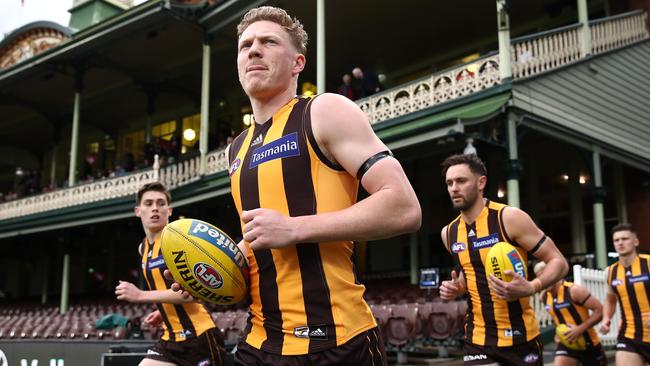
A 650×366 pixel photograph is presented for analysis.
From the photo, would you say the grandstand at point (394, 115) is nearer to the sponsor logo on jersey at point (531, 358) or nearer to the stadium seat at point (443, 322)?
the stadium seat at point (443, 322)

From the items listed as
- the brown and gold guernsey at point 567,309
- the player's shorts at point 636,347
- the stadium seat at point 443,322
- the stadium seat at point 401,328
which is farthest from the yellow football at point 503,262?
the stadium seat at point 443,322

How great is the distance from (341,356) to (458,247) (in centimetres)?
330

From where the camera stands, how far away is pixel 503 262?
15.8 ft

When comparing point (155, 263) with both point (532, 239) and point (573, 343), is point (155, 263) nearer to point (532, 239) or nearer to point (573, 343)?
point (532, 239)

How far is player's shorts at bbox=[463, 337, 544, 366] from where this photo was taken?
200 inches

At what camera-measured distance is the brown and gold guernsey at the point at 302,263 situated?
2.56 meters

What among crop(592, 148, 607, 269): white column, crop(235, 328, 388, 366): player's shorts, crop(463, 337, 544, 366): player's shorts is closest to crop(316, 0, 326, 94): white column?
crop(592, 148, 607, 269): white column

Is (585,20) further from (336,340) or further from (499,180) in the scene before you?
(336,340)

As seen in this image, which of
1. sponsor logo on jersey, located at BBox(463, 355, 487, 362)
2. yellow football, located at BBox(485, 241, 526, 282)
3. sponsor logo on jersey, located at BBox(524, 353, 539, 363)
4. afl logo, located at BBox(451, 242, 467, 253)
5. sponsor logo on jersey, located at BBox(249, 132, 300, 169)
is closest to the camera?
sponsor logo on jersey, located at BBox(249, 132, 300, 169)

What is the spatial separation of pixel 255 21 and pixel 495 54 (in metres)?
11.5

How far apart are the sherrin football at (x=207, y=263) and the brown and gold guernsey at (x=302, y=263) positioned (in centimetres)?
12

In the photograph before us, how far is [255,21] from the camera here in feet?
9.25

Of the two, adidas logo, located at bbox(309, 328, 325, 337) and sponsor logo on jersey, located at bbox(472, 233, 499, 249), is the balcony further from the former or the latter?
adidas logo, located at bbox(309, 328, 325, 337)

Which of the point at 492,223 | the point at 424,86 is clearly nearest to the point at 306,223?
the point at 492,223
